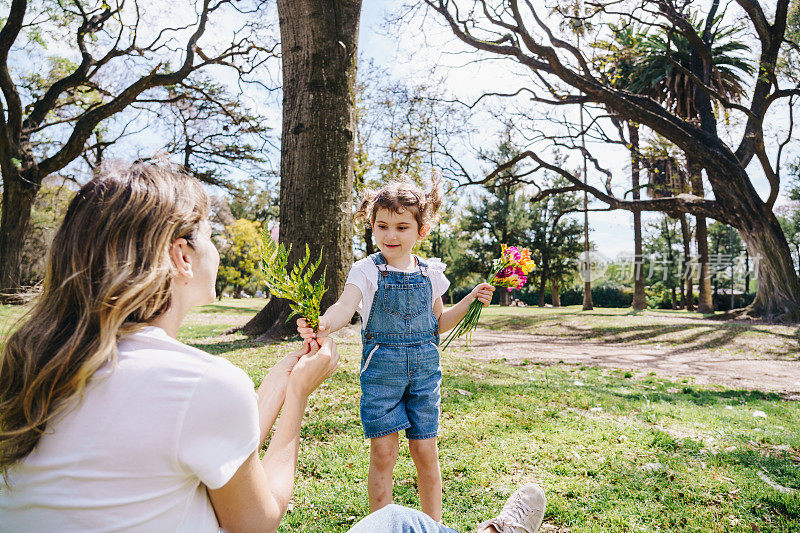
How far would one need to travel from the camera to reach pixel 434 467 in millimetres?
2508

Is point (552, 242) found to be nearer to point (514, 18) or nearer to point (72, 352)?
point (514, 18)

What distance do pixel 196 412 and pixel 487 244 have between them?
3834cm

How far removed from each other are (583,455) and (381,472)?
1802 mm

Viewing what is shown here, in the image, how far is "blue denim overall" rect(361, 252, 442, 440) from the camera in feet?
8.06

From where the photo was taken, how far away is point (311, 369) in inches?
67.1

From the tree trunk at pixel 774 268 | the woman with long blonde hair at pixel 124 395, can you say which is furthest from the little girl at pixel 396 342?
the tree trunk at pixel 774 268

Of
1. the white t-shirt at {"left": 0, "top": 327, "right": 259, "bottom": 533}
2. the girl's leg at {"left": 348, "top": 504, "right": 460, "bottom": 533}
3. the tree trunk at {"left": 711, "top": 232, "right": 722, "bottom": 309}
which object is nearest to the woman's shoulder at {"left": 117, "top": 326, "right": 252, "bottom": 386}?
Result: the white t-shirt at {"left": 0, "top": 327, "right": 259, "bottom": 533}

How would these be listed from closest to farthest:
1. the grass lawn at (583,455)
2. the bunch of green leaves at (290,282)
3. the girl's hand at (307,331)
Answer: the bunch of green leaves at (290,282), the girl's hand at (307,331), the grass lawn at (583,455)

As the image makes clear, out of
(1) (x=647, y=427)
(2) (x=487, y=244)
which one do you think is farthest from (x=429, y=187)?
(2) (x=487, y=244)

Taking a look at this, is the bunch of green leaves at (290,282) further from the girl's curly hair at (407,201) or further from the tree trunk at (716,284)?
→ the tree trunk at (716,284)

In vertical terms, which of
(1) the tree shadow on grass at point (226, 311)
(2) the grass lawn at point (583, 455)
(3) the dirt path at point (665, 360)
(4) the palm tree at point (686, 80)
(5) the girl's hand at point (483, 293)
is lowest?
(3) the dirt path at point (665, 360)

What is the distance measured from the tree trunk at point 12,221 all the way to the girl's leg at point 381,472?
45.3 ft

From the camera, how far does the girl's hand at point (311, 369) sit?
5.39 feet

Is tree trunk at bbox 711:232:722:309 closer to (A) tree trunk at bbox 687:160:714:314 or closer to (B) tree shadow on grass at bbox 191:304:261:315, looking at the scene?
(A) tree trunk at bbox 687:160:714:314
